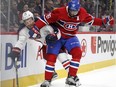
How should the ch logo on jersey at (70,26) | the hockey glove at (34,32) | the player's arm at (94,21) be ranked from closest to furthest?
the hockey glove at (34,32) → the ch logo on jersey at (70,26) → the player's arm at (94,21)

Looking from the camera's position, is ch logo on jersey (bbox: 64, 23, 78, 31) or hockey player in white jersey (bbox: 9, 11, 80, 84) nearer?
hockey player in white jersey (bbox: 9, 11, 80, 84)

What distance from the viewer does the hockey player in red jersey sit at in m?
5.41

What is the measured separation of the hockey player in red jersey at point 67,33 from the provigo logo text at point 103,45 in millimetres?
2728

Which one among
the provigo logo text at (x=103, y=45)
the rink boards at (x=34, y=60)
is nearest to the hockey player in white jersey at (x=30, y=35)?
the rink boards at (x=34, y=60)

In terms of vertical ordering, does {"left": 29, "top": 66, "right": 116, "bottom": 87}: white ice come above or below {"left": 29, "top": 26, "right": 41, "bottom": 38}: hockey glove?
below

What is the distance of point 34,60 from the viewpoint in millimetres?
5926

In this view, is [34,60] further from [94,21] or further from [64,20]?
[94,21]

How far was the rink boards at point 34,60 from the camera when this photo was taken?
16.7 ft

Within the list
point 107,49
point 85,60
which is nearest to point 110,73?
point 85,60

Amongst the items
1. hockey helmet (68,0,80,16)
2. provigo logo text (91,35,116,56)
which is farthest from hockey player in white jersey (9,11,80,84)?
provigo logo text (91,35,116,56)

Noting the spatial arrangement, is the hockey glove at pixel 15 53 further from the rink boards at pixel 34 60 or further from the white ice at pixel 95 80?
the white ice at pixel 95 80

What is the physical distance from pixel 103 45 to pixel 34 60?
3.40 m

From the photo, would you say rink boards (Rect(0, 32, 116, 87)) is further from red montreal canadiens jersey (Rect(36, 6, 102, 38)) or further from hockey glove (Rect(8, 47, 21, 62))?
red montreal canadiens jersey (Rect(36, 6, 102, 38))

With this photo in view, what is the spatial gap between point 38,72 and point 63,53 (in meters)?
0.56
